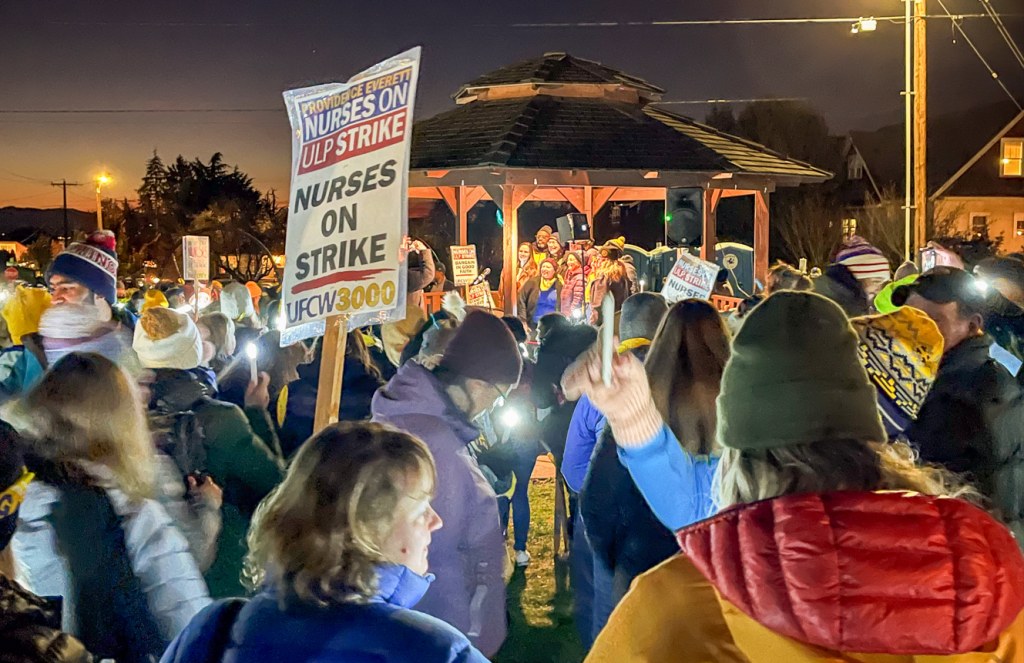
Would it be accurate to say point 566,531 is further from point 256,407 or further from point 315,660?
point 315,660

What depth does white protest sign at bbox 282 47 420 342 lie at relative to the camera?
375 centimetres

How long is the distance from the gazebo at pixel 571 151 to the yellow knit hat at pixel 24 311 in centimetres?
1108

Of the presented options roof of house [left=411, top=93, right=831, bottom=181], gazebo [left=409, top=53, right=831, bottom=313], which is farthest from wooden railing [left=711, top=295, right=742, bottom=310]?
roof of house [left=411, top=93, right=831, bottom=181]

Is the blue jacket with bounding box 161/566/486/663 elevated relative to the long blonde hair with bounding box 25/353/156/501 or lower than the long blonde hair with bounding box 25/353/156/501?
lower

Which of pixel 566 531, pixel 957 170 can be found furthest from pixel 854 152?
pixel 566 531

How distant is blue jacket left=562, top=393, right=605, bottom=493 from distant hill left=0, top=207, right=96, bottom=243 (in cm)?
10934

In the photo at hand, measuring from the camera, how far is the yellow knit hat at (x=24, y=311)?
20.4 feet

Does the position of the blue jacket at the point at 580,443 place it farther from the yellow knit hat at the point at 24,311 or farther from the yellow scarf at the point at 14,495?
the yellow knit hat at the point at 24,311

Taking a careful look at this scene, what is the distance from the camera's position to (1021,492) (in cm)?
415

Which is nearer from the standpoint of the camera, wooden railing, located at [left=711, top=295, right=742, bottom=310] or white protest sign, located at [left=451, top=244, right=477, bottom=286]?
wooden railing, located at [left=711, top=295, right=742, bottom=310]

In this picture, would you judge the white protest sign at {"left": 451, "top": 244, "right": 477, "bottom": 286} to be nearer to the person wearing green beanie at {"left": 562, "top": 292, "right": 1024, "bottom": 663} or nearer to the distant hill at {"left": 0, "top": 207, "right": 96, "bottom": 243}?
the person wearing green beanie at {"left": 562, "top": 292, "right": 1024, "bottom": 663}

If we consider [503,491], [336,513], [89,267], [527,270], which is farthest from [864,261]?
[527,270]

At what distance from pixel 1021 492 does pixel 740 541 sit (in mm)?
3076

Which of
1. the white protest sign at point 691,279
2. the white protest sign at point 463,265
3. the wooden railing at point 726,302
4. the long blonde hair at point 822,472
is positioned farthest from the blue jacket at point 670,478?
the white protest sign at point 463,265
